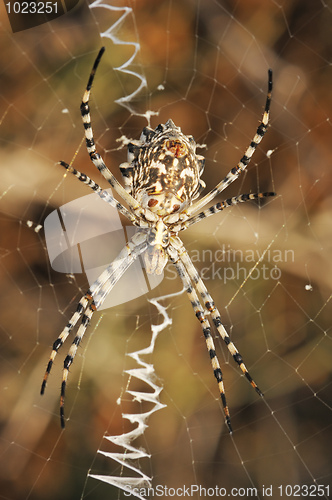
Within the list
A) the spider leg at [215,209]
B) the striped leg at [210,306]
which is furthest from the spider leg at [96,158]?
the striped leg at [210,306]

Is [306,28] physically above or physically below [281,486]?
above

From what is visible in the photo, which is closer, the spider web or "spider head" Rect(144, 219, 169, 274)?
"spider head" Rect(144, 219, 169, 274)

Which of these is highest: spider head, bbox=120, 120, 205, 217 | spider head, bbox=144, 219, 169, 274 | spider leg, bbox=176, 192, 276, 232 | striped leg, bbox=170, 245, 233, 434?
spider head, bbox=120, 120, 205, 217

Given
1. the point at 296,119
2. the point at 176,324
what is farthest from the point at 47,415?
the point at 296,119

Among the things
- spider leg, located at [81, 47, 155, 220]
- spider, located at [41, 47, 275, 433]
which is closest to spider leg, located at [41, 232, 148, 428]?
spider, located at [41, 47, 275, 433]

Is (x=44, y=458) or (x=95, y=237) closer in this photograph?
(x=95, y=237)

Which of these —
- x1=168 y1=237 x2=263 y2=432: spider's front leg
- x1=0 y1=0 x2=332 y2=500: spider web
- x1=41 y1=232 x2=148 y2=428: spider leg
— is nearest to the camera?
x1=41 y1=232 x2=148 y2=428: spider leg

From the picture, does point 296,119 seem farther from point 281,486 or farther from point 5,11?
point 281,486

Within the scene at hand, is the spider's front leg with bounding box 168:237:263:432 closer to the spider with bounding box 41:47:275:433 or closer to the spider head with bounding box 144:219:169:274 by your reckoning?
the spider with bounding box 41:47:275:433
